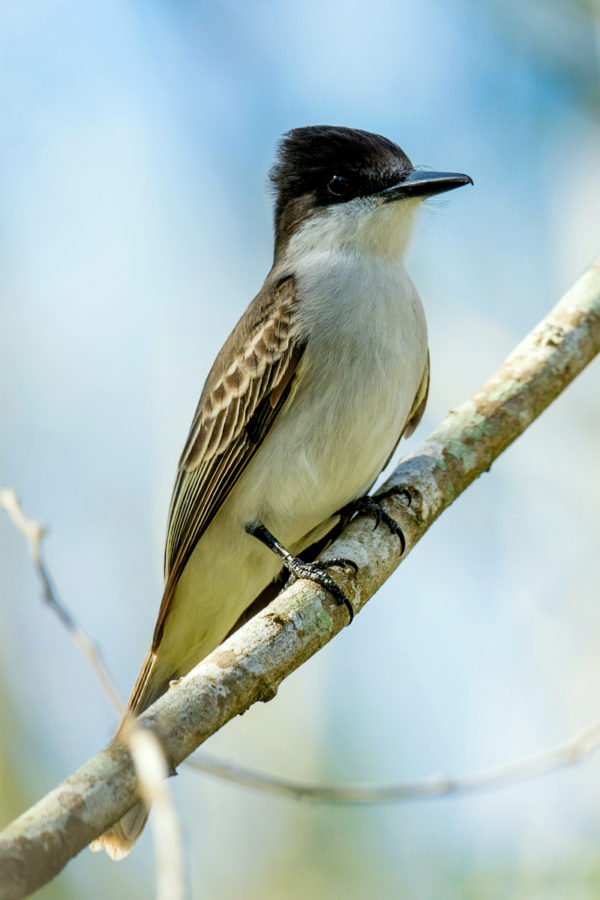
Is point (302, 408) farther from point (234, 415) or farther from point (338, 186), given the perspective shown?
point (338, 186)

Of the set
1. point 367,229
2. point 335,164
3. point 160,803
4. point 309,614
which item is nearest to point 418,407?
point 367,229

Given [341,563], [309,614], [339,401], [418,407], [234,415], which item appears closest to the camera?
[309,614]

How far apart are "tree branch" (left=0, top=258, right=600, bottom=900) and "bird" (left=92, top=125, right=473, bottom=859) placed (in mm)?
220

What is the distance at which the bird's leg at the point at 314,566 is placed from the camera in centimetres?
337

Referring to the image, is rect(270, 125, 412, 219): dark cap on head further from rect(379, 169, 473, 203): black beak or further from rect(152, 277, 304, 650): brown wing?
rect(152, 277, 304, 650): brown wing

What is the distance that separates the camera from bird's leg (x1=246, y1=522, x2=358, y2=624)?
3.37m

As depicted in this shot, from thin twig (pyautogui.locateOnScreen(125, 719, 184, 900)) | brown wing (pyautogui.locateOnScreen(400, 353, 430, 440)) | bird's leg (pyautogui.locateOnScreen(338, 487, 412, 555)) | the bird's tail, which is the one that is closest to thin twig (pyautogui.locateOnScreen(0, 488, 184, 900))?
thin twig (pyautogui.locateOnScreen(125, 719, 184, 900))

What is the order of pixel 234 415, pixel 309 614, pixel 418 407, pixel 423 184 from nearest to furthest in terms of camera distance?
pixel 309 614 < pixel 234 415 < pixel 423 184 < pixel 418 407

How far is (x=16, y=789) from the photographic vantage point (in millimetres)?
5449

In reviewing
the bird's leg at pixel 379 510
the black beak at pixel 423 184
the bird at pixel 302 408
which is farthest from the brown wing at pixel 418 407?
the black beak at pixel 423 184

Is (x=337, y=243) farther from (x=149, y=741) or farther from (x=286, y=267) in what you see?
(x=149, y=741)

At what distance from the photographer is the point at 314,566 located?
11.5 feet

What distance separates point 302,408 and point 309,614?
122 centimetres

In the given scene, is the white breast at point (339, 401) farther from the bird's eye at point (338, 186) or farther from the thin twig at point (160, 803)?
the thin twig at point (160, 803)
